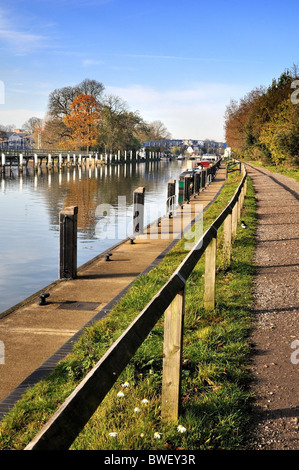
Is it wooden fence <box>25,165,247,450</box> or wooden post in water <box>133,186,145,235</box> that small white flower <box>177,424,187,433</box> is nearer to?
wooden fence <box>25,165,247,450</box>

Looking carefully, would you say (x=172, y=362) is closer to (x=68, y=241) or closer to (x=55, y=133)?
(x=68, y=241)

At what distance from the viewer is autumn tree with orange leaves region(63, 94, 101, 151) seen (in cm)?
8431

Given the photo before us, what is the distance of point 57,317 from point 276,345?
321cm

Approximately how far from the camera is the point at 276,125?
40.3m

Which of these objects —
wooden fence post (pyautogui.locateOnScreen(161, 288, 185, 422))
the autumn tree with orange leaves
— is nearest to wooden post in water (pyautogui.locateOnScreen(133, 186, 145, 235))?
wooden fence post (pyautogui.locateOnScreen(161, 288, 185, 422))

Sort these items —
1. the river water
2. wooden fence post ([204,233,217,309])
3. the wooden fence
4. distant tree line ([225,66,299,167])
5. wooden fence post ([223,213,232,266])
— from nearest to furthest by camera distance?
the wooden fence
wooden fence post ([204,233,217,309])
wooden fence post ([223,213,232,266])
the river water
distant tree line ([225,66,299,167])

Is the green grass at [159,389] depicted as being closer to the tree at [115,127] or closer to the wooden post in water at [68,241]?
the wooden post in water at [68,241]

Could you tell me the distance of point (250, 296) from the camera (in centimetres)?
674

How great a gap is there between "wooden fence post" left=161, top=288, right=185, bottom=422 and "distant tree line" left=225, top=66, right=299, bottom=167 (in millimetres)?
32549

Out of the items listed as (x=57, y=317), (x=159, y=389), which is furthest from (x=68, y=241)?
(x=159, y=389)

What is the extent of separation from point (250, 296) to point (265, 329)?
126cm

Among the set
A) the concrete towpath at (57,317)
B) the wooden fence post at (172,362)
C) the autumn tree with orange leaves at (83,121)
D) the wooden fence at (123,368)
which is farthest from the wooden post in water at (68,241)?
the autumn tree with orange leaves at (83,121)

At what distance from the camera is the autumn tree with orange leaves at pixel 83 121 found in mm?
84312
